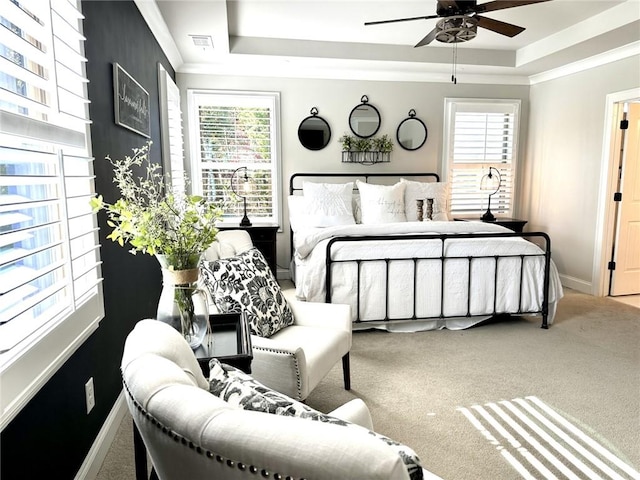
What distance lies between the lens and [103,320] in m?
2.17

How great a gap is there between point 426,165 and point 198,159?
2886mm

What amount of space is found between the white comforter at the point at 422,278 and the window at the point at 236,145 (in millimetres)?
1855

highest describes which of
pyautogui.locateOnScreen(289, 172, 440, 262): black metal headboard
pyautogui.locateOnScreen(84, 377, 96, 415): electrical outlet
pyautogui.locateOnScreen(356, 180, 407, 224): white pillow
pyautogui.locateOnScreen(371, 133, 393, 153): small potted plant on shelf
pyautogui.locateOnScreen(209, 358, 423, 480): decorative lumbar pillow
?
pyautogui.locateOnScreen(371, 133, 393, 153): small potted plant on shelf

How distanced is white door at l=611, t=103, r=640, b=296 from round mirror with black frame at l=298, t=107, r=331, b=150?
10.7 ft

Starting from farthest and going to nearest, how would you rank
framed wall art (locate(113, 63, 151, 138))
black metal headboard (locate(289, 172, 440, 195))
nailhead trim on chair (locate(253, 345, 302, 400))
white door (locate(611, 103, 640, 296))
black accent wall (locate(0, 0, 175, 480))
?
black metal headboard (locate(289, 172, 440, 195)), white door (locate(611, 103, 640, 296)), framed wall art (locate(113, 63, 151, 138)), nailhead trim on chair (locate(253, 345, 302, 400)), black accent wall (locate(0, 0, 175, 480))

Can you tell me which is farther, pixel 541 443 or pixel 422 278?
pixel 422 278

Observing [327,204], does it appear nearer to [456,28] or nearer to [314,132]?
[314,132]

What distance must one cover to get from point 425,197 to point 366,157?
3.04 ft

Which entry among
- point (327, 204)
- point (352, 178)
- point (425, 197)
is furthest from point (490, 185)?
point (327, 204)

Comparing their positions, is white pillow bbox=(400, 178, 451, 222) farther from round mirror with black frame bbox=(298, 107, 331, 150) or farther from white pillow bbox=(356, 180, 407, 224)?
round mirror with black frame bbox=(298, 107, 331, 150)

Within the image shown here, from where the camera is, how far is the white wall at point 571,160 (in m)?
4.76

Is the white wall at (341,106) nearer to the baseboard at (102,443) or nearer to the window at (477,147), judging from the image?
the window at (477,147)

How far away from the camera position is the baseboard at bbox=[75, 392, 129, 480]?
1.86m

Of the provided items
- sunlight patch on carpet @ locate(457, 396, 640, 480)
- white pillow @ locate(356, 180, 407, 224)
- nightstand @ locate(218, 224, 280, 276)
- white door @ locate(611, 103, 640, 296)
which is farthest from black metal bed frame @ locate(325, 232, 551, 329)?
white door @ locate(611, 103, 640, 296)
